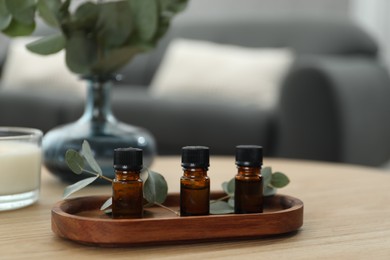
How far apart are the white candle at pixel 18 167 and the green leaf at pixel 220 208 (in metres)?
0.30

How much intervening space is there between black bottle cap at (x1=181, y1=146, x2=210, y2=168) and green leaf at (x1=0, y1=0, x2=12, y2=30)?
0.49m

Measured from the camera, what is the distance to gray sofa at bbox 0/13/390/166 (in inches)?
108

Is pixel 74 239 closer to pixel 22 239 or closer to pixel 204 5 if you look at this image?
pixel 22 239

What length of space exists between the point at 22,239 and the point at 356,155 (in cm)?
210

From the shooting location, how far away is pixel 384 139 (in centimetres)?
307

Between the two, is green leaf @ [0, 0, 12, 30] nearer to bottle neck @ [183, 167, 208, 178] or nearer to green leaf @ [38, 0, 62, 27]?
green leaf @ [38, 0, 62, 27]

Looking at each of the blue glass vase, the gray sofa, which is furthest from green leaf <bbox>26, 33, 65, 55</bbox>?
the gray sofa

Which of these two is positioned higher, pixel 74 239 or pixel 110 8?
pixel 110 8

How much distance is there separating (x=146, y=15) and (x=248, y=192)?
0.47 m

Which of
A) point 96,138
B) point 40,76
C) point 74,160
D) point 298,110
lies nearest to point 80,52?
point 96,138

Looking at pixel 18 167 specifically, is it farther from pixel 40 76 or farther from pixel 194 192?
pixel 40 76

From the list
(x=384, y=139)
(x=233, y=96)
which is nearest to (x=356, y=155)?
(x=384, y=139)

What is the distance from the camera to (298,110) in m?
2.78

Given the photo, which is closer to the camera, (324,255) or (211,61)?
(324,255)
